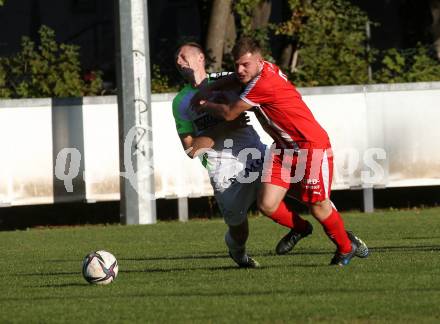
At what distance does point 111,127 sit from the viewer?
19922mm

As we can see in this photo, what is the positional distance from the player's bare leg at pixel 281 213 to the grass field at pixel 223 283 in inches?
9.6

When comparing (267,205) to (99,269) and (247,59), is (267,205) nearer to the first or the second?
(247,59)

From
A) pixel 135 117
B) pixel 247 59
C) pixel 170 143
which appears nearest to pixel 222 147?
pixel 247 59

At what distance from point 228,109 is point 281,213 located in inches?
46.6

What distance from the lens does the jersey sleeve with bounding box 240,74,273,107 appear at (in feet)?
35.4

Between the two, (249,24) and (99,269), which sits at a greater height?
(249,24)

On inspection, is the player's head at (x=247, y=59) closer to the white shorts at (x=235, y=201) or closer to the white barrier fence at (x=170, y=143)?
the white shorts at (x=235, y=201)

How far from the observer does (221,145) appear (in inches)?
446

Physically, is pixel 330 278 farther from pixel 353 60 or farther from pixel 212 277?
pixel 353 60

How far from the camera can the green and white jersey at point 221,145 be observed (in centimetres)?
1124

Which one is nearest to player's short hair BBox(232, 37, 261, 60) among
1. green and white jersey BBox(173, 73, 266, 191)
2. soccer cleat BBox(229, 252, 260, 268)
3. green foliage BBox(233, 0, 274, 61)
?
green and white jersey BBox(173, 73, 266, 191)

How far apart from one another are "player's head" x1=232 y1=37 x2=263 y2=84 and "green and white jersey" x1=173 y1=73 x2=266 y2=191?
53 cm

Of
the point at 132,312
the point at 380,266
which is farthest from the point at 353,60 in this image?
the point at 132,312

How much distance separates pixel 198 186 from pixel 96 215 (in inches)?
113
